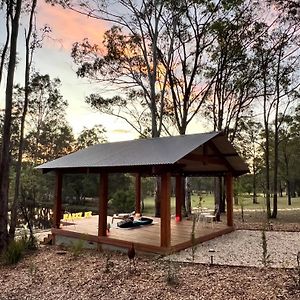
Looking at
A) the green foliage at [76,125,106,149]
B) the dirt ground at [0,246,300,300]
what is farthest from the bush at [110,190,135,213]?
the dirt ground at [0,246,300,300]

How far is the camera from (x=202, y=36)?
50.2 ft

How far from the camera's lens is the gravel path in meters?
6.27

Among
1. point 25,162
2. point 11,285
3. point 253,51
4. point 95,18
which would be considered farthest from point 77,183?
point 11,285

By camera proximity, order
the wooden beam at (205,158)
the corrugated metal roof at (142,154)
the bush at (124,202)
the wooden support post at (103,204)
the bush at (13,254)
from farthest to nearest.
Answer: the bush at (124,202) → the wooden support post at (103,204) → the wooden beam at (205,158) → the bush at (13,254) → the corrugated metal roof at (142,154)

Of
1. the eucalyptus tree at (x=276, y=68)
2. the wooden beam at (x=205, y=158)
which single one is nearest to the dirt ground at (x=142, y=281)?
the wooden beam at (x=205, y=158)

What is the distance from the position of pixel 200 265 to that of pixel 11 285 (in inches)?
150

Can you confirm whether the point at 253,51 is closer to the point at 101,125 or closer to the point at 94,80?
the point at 94,80

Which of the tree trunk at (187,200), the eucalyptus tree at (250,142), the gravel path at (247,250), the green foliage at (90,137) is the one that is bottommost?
the gravel path at (247,250)

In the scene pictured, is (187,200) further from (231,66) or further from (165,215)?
(165,215)

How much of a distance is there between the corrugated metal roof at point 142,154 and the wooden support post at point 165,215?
0.58 m

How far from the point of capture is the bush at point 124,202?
21734 mm

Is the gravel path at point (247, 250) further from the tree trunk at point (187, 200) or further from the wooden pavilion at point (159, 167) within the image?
the tree trunk at point (187, 200)

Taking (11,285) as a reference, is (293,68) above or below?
above

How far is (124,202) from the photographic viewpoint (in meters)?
22.1
